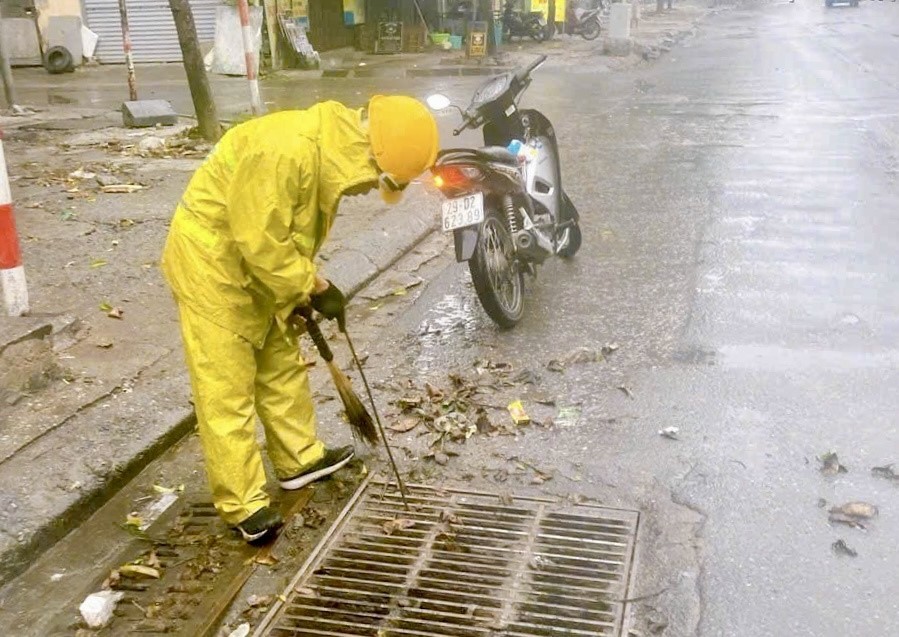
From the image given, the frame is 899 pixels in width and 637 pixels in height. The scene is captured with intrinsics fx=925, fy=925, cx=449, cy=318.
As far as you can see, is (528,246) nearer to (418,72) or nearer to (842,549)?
(842,549)

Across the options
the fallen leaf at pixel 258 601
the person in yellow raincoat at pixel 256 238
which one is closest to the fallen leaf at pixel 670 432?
the person in yellow raincoat at pixel 256 238

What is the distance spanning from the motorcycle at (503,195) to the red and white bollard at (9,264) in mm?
2087

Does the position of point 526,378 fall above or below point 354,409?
below

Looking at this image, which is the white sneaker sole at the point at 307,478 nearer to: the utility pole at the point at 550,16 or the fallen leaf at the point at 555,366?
the fallen leaf at the point at 555,366

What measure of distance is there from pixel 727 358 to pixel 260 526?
271 cm

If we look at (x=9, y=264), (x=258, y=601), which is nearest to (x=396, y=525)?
(x=258, y=601)

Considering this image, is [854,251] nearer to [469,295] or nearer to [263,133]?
[469,295]

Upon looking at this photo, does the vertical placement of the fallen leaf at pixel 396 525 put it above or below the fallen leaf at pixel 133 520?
above

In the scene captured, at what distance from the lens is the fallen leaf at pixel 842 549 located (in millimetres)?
3205

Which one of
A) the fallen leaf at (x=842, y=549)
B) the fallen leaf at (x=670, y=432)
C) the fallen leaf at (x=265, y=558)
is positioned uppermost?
the fallen leaf at (x=842, y=549)

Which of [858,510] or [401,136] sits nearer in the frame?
[401,136]

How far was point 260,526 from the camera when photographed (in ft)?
11.0

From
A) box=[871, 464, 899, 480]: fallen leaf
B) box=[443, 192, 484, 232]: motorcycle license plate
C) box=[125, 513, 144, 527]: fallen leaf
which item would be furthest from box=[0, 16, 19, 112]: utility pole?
box=[871, 464, 899, 480]: fallen leaf

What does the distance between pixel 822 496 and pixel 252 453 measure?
2.18 meters
